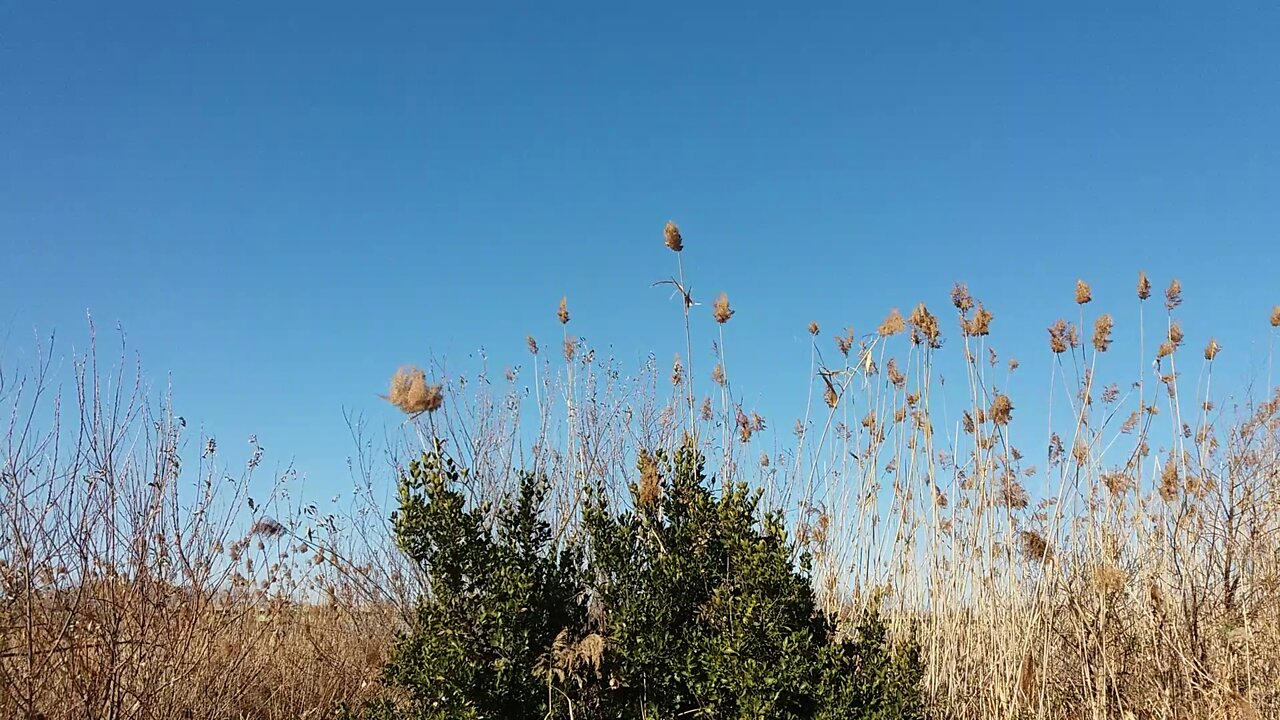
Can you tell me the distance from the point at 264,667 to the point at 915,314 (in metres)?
3.86

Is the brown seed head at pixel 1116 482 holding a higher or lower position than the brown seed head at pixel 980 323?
A: lower

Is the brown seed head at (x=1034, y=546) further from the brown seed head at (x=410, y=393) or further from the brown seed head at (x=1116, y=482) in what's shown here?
the brown seed head at (x=410, y=393)

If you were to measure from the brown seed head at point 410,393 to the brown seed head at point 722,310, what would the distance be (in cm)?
124

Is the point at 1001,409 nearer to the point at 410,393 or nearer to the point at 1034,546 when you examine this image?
the point at 1034,546

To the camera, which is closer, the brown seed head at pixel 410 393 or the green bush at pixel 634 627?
the green bush at pixel 634 627

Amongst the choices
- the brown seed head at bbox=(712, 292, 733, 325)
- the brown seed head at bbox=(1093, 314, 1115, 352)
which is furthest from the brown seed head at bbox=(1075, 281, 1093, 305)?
the brown seed head at bbox=(712, 292, 733, 325)

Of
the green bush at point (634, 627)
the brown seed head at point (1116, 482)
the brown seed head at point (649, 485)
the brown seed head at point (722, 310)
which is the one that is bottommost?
the green bush at point (634, 627)

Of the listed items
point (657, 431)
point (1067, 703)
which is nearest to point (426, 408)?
point (657, 431)

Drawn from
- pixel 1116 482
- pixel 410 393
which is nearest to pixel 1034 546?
pixel 1116 482

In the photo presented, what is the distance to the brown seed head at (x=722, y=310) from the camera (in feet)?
12.1

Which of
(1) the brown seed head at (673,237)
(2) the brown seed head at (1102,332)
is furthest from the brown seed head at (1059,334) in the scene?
(1) the brown seed head at (673,237)

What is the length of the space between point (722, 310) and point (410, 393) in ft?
4.38

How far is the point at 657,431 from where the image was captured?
17.5ft

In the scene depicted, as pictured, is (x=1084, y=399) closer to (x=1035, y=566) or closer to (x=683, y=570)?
(x=1035, y=566)
